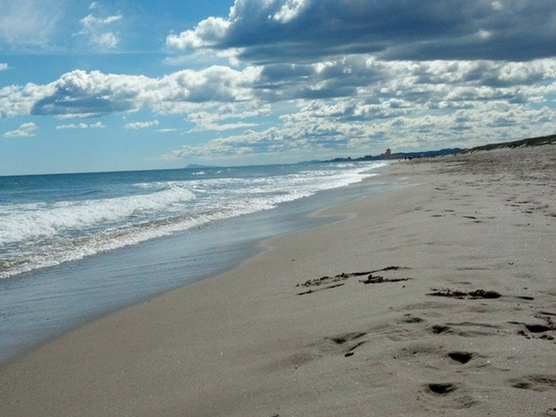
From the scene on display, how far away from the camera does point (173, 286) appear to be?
29.0 ft

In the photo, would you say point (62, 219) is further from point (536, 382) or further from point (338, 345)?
point (536, 382)

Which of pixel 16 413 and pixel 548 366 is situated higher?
pixel 548 366

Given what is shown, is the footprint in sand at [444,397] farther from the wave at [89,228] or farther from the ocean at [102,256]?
the wave at [89,228]

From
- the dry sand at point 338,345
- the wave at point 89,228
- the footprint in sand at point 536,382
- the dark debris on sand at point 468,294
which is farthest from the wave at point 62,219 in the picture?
the footprint in sand at point 536,382

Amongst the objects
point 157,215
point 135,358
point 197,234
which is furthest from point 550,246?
point 157,215

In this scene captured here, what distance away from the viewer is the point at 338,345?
176 inches

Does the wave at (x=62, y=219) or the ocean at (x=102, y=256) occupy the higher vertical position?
the wave at (x=62, y=219)

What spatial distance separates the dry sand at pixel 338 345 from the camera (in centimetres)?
346

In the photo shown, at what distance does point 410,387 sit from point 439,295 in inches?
78.2

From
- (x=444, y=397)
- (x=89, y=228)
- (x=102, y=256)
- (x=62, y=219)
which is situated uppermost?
(x=62, y=219)

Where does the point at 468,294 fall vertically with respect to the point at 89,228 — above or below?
above

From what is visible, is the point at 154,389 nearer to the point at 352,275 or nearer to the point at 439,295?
the point at 439,295

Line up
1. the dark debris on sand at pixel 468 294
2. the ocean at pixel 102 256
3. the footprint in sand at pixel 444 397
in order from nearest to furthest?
the footprint in sand at pixel 444 397, the dark debris on sand at pixel 468 294, the ocean at pixel 102 256

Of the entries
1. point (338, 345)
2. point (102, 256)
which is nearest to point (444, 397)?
point (338, 345)
